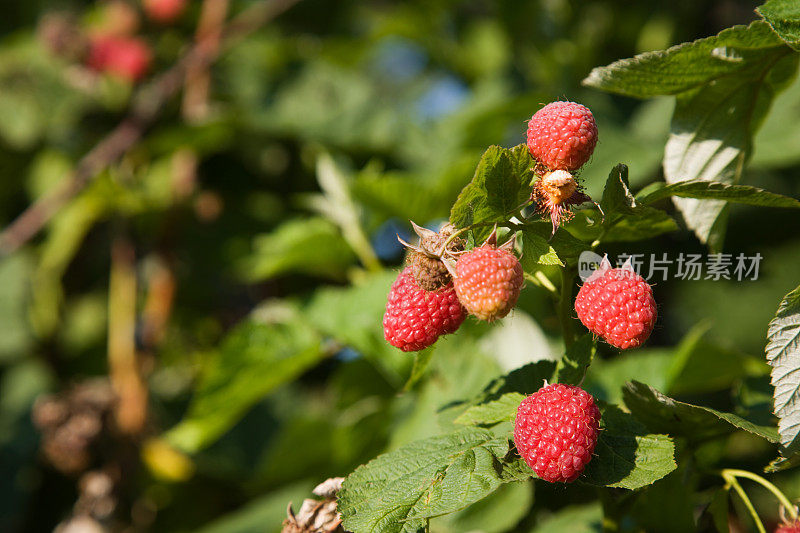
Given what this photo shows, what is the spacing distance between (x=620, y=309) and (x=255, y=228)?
1195mm

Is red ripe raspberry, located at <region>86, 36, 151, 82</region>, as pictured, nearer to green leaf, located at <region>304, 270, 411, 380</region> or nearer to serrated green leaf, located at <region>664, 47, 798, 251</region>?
green leaf, located at <region>304, 270, 411, 380</region>

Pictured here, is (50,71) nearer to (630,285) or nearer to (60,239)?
(60,239)

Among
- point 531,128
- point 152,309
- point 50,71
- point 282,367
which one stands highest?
point 50,71

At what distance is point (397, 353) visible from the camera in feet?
2.88

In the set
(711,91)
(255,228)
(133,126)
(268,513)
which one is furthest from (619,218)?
(133,126)

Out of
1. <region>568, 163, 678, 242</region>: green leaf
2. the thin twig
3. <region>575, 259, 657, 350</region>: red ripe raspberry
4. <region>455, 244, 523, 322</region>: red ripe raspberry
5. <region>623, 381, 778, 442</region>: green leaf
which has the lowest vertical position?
<region>623, 381, 778, 442</region>: green leaf

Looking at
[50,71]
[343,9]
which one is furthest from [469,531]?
[343,9]

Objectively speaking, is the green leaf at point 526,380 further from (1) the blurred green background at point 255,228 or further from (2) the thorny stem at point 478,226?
(1) the blurred green background at point 255,228

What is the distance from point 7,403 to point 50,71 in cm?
78

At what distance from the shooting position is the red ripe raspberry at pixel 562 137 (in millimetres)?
485

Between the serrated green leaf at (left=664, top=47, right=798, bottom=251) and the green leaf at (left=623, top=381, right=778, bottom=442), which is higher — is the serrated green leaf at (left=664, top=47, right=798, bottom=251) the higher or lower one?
the higher one

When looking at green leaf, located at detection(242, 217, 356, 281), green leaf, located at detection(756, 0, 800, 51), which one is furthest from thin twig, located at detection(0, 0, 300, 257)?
green leaf, located at detection(756, 0, 800, 51)

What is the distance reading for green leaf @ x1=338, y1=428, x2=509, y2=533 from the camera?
0.47 m

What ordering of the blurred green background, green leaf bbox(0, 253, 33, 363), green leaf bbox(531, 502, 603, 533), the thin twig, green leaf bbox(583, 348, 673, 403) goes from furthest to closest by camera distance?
1. green leaf bbox(0, 253, 33, 363)
2. the thin twig
3. the blurred green background
4. green leaf bbox(583, 348, 673, 403)
5. green leaf bbox(531, 502, 603, 533)
